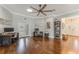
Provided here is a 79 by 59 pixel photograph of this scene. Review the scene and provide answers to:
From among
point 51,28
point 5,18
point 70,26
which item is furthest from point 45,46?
point 5,18

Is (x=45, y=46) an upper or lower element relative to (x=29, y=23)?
lower

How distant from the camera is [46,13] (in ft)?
10.8

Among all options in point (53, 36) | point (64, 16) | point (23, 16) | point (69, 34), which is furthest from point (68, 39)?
point (23, 16)

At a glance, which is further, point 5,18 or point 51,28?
point 51,28

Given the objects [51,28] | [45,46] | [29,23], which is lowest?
[45,46]

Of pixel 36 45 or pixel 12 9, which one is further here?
pixel 36 45

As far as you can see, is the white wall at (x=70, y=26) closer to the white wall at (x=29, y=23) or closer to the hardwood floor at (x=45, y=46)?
the hardwood floor at (x=45, y=46)

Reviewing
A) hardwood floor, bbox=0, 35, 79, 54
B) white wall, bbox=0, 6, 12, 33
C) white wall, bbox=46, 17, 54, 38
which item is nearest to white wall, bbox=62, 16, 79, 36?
hardwood floor, bbox=0, 35, 79, 54

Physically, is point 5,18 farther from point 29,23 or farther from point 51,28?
point 51,28

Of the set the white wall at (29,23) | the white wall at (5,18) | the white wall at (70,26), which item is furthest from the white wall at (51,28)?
the white wall at (5,18)
